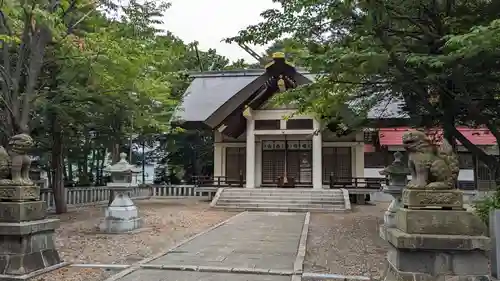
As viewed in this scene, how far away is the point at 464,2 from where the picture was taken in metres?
7.77

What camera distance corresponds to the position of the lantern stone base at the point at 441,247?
16.5ft

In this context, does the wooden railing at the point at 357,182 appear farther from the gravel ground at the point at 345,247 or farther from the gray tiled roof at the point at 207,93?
the gray tiled roof at the point at 207,93

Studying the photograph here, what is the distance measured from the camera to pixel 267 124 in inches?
→ 869

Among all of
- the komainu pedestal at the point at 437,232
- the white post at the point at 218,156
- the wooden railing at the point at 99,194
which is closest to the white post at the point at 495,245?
the komainu pedestal at the point at 437,232

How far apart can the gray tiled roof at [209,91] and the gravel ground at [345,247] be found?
10861 millimetres

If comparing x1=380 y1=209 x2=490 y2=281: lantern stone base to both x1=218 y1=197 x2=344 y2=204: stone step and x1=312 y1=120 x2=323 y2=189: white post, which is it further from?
x1=312 y1=120 x2=323 y2=189: white post

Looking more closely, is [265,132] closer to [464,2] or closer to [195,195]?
[195,195]

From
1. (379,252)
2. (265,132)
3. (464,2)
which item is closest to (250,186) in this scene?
(265,132)

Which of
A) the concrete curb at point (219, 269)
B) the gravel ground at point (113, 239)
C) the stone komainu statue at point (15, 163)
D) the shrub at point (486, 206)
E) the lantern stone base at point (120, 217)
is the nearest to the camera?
the stone komainu statue at point (15, 163)

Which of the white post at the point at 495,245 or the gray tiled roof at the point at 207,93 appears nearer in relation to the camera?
the white post at the point at 495,245

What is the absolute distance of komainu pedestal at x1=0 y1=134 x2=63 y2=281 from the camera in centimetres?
612

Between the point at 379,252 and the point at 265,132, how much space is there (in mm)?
13914

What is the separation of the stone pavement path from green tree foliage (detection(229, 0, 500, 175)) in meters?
3.73

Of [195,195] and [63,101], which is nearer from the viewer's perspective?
[63,101]
